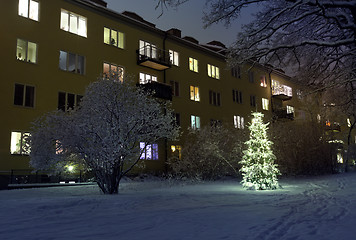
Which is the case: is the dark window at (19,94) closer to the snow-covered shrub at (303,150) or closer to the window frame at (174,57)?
the window frame at (174,57)

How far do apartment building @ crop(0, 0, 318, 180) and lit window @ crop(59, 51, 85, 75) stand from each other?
6cm

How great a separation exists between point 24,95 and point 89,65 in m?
5.04

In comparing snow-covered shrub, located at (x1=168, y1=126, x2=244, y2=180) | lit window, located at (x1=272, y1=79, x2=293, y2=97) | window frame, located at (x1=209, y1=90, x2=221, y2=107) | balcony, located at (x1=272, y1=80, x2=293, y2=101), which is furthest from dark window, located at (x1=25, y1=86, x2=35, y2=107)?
lit window, located at (x1=272, y1=79, x2=293, y2=97)

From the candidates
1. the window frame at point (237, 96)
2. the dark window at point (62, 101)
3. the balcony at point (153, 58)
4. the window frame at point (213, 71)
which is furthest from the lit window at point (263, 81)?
the dark window at point (62, 101)

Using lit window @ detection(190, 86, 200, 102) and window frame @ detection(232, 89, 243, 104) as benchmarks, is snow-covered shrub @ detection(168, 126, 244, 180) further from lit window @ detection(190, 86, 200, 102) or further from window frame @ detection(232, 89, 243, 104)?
window frame @ detection(232, 89, 243, 104)

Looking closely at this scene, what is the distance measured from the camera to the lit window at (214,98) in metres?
32.1

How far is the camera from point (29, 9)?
20141 millimetres

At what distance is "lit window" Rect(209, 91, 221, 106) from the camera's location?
32.1 meters

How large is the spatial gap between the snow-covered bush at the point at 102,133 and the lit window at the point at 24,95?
7.16 meters

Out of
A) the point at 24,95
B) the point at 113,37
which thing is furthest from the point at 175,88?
the point at 24,95

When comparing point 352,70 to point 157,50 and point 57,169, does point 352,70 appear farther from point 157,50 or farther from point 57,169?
point 157,50

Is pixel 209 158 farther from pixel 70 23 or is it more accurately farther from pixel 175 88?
pixel 70 23

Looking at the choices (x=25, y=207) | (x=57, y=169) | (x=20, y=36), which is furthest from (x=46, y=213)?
(x=20, y=36)

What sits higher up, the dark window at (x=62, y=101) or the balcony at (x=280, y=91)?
the balcony at (x=280, y=91)
